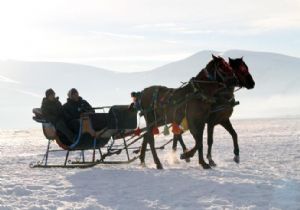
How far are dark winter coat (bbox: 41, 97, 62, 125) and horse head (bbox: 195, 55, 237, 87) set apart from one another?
3.47 meters

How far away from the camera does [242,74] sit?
1171cm

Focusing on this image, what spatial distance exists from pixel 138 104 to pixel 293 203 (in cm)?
590

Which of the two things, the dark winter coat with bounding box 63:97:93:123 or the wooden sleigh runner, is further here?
the dark winter coat with bounding box 63:97:93:123

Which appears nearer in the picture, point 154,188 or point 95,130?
point 154,188

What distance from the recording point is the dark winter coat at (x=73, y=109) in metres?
12.9

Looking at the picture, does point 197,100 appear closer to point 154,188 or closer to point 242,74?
point 242,74

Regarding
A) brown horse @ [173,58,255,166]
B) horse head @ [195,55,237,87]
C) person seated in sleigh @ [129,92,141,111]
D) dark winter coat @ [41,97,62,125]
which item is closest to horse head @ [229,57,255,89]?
brown horse @ [173,58,255,166]

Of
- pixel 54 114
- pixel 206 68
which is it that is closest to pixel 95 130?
pixel 54 114

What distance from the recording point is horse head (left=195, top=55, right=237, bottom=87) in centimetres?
1172

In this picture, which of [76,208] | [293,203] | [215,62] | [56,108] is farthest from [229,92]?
[76,208]

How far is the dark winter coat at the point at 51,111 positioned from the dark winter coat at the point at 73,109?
14 centimetres

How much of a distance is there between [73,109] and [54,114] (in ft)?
1.51

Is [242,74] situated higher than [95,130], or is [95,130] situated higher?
[242,74]

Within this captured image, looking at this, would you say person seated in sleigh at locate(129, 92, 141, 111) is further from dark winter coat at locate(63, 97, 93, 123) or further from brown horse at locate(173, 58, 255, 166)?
brown horse at locate(173, 58, 255, 166)
